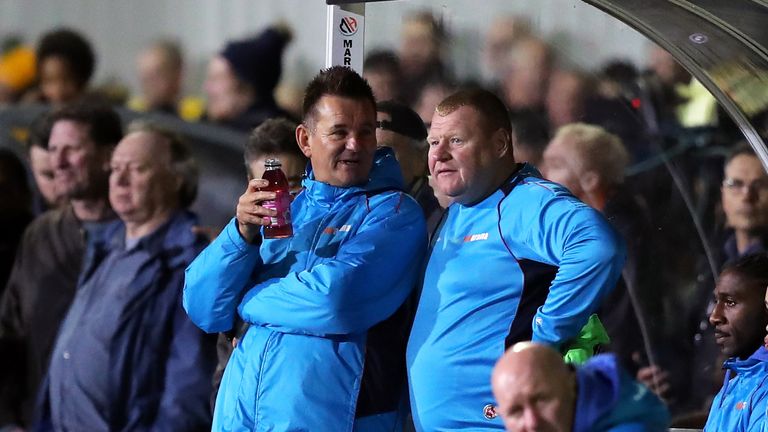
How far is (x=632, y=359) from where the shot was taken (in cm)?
544

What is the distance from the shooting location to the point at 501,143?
10.5ft

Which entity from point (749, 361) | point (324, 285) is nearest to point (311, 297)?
point (324, 285)

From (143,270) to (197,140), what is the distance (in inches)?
25.9

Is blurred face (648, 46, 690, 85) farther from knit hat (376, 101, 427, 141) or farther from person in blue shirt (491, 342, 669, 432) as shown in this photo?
person in blue shirt (491, 342, 669, 432)

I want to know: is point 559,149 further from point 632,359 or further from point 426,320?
point 426,320

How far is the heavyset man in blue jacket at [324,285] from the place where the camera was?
9.97ft

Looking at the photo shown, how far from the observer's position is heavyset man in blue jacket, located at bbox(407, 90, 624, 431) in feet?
9.41

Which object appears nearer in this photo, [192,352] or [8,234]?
[192,352]

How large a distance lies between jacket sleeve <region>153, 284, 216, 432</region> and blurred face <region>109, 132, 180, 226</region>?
503mm

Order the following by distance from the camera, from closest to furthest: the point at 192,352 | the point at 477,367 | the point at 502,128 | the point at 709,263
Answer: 1. the point at 477,367
2. the point at 502,128
3. the point at 192,352
4. the point at 709,263

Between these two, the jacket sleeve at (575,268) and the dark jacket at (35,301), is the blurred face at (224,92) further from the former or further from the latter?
the jacket sleeve at (575,268)

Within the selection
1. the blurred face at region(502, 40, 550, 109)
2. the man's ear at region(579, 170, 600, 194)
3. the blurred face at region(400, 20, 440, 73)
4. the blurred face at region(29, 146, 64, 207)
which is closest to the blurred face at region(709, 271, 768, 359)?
the man's ear at region(579, 170, 600, 194)

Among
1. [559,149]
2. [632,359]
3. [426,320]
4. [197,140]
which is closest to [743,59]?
[426,320]

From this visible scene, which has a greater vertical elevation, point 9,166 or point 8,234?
point 9,166
